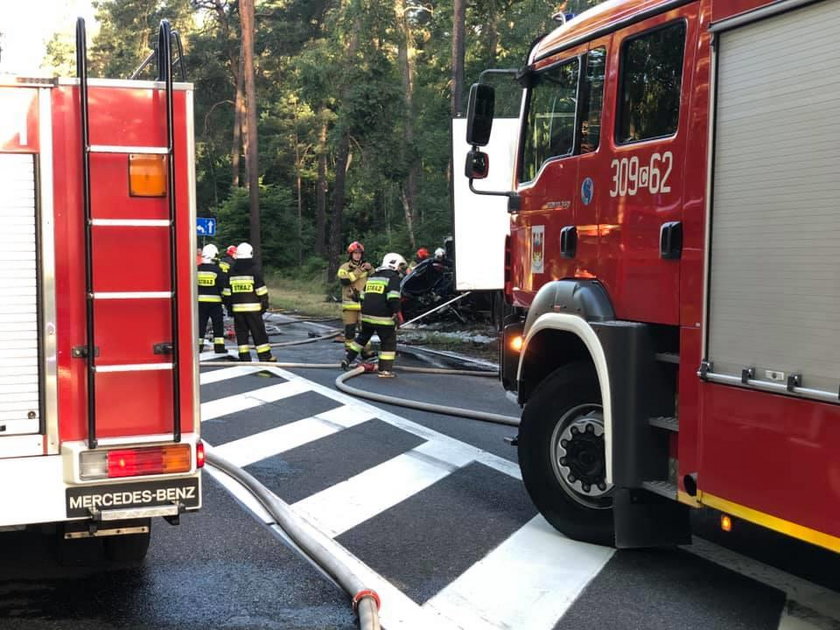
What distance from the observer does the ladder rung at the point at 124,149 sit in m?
3.78

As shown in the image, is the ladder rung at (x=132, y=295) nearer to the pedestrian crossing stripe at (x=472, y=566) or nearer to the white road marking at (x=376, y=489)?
the pedestrian crossing stripe at (x=472, y=566)

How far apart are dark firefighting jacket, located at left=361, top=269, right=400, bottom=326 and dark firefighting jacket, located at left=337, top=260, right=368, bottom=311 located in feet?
4.01

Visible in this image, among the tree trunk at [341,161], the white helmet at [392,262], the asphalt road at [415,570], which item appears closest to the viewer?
the asphalt road at [415,570]

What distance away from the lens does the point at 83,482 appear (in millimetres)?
3777

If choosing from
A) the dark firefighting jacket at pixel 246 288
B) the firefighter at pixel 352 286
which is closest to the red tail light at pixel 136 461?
the firefighter at pixel 352 286

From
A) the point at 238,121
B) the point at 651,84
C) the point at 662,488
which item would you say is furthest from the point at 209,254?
the point at 238,121

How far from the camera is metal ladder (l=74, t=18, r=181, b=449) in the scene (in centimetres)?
376

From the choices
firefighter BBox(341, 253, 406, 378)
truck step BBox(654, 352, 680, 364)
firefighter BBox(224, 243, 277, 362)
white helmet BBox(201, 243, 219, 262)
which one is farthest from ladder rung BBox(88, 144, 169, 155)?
white helmet BBox(201, 243, 219, 262)

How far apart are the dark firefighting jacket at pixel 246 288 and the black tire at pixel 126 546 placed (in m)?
8.30

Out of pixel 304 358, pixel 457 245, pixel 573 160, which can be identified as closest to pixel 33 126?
pixel 573 160

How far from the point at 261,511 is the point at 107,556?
1.30 meters

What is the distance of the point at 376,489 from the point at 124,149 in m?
3.46

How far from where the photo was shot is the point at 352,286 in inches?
547

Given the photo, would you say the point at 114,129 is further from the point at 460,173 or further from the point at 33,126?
the point at 460,173
